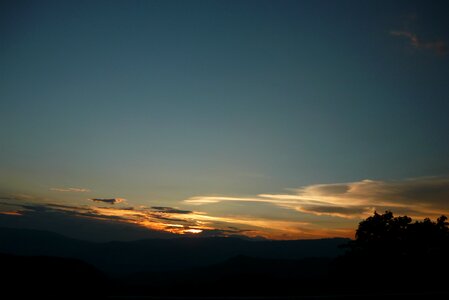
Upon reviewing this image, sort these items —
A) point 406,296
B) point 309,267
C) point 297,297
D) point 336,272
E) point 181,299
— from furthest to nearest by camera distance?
1. point 309,267
2. point 336,272
3. point 406,296
4. point 297,297
5. point 181,299

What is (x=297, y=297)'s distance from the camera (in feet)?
14.2

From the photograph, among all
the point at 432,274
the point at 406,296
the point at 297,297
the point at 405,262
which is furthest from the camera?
the point at 405,262

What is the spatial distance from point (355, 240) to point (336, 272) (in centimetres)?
342

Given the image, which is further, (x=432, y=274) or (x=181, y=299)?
(x=432, y=274)

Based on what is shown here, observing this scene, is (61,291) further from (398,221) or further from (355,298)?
(398,221)

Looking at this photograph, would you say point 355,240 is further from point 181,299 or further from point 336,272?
point 181,299

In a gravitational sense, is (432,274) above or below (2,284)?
below

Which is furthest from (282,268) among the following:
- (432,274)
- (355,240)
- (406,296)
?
(406,296)

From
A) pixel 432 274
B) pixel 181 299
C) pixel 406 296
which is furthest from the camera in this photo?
pixel 432 274

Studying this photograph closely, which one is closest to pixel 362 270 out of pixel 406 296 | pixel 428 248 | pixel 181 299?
pixel 428 248

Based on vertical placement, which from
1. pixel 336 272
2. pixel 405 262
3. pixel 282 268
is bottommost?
pixel 282 268

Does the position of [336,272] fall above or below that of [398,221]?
below

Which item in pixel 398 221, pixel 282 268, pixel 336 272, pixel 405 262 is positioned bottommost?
pixel 282 268

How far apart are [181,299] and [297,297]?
151 cm
